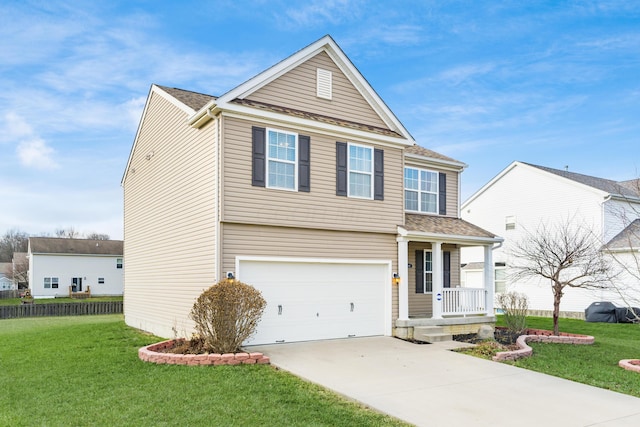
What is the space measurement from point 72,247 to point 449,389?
46.1 m

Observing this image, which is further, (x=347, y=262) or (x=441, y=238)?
(x=441, y=238)

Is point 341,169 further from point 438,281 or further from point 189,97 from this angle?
point 189,97

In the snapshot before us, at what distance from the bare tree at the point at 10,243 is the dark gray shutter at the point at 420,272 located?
78012 mm

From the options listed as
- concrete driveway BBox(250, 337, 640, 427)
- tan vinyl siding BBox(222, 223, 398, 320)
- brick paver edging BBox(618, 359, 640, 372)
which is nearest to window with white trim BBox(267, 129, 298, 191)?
tan vinyl siding BBox(222, 223, 398, 320)

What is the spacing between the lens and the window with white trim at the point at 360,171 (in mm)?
13336

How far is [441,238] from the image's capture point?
14.4 metres

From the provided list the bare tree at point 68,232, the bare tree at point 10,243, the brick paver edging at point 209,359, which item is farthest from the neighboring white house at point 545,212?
the bare tree at point 10,243

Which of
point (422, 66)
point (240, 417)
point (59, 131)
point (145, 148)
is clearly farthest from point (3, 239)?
point (240, 417)

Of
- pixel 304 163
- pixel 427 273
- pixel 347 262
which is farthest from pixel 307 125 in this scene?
pixel 427 273

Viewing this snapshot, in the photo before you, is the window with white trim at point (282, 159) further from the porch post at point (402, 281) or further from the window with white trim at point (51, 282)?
the window with white trim at point (51, 282)

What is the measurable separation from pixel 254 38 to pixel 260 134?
5214 mm

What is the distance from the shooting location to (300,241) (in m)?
12.4

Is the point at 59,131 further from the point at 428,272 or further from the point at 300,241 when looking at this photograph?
the point at 428,272

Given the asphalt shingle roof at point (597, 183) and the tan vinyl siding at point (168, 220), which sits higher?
the asphalt shingle roof at point (597, 183)
